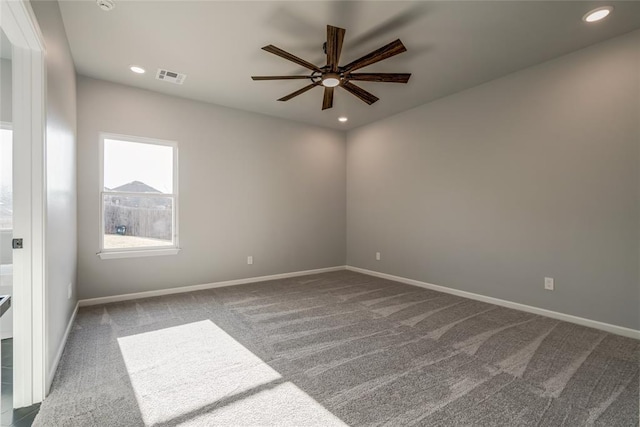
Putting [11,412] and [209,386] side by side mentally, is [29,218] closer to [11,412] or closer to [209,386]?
[11,412]

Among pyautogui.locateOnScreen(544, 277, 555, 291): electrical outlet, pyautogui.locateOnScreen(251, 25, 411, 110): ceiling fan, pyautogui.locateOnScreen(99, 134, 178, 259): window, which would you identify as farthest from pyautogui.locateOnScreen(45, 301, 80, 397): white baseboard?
pyautogui.locateOnScreen(544, 277, 555, 291): electrical outlet

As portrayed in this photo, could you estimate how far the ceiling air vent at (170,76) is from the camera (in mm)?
→ 3475

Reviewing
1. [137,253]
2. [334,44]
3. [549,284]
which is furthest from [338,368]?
[137,253]

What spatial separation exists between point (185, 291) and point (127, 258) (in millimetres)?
865

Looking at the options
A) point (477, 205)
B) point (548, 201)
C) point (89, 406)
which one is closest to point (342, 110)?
point (477, 205)

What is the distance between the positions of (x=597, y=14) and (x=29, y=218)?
4.40m

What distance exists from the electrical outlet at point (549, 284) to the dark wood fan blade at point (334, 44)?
3185 millimetres

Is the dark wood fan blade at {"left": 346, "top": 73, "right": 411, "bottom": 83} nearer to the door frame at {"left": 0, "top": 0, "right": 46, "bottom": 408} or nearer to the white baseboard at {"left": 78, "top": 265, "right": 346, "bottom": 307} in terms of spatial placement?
the door frame at {"left": 0, "top": 0, "right": 46, "bottom": 408}

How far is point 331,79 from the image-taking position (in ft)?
9.68

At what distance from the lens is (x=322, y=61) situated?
329cm

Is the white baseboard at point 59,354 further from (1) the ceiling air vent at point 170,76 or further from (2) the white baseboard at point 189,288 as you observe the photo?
(1) the ceiling air vent at point 170,76

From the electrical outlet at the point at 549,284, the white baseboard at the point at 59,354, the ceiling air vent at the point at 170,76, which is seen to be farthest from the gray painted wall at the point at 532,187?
the white baseboard at the point at 59,354

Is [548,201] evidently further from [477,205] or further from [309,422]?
[309,422]

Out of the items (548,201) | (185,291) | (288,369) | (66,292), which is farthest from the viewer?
(185,291)
